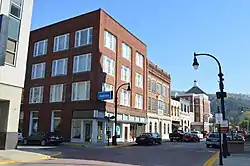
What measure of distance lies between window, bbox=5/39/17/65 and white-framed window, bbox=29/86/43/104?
19.4 metres

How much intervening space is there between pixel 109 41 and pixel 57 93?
9.61m

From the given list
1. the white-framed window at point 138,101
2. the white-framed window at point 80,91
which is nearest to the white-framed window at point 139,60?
the white-framed window at point 138,101

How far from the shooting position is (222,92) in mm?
18719

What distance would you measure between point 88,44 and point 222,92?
21.7m

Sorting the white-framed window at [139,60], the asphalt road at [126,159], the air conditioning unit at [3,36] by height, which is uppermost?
the white-framed window at [139,60]

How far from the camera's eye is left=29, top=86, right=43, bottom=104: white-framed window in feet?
134

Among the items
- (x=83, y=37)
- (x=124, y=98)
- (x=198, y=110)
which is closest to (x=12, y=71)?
(x=83, y=37)

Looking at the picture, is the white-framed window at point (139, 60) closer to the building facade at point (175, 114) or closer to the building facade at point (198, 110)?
the building facade at point (175, 114)

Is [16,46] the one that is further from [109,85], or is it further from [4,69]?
[109,85]

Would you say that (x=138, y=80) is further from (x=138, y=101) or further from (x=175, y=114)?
(x=175, y=114)

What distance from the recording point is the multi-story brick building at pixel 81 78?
3538cm

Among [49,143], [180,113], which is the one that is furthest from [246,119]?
[49,143]

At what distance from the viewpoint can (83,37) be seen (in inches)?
1494

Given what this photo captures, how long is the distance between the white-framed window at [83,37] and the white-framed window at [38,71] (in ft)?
21.8
